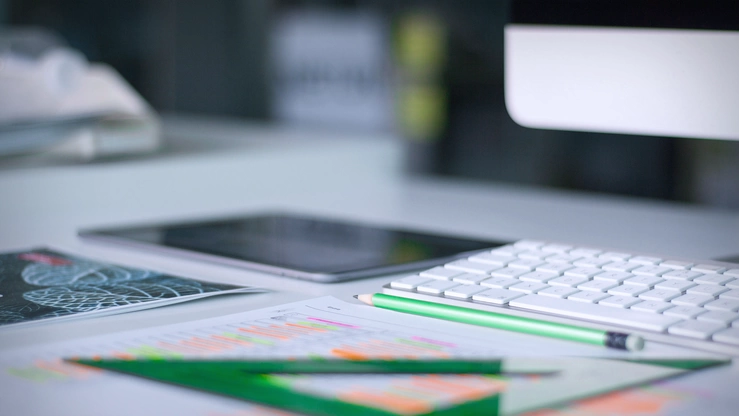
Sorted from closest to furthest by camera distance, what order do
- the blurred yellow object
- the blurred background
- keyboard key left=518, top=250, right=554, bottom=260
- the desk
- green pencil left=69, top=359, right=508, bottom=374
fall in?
green pencil left=69, top=359, right=508, bottom=374 → keyboard key left=518, top=250, right=554, bottom=260 → the desk → the blurred background → the blurred yellow object

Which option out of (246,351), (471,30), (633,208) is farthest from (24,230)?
(471,30)

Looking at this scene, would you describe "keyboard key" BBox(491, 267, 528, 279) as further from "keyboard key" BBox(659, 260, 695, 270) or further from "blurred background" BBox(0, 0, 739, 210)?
"blurred background" BBox(0, 0, 739, 210)

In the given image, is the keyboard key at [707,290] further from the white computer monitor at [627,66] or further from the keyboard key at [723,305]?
the white computer monitor at [627,66]

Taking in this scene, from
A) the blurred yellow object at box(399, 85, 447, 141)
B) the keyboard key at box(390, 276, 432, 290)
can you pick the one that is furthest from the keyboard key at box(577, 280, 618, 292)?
the blurred yellow object at box(399, 85, 447, 141)

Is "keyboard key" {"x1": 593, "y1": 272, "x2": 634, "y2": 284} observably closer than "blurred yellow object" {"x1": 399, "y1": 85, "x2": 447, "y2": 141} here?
Yes

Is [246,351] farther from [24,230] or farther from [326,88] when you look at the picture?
[326,88]

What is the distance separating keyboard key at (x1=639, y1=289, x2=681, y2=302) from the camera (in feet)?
1.82

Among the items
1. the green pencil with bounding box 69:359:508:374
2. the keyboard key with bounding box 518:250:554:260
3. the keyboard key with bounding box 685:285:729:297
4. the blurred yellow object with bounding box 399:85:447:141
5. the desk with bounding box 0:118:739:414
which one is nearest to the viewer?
the green pencil with bounding box 69:359:508:374

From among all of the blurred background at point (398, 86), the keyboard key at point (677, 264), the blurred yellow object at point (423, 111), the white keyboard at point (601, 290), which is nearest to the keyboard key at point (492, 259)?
the white keyboard at point (601, 290)

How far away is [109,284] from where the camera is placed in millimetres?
658

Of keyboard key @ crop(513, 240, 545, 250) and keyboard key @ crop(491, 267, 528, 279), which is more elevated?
keyboard key @ crop(513, 240, 545, 250)

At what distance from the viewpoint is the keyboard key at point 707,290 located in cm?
56

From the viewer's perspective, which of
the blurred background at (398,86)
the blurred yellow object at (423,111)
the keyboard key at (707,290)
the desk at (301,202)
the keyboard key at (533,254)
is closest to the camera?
the keyboard key at (707,290)

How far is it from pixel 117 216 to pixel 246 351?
58cm
